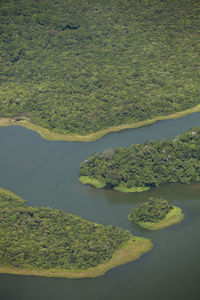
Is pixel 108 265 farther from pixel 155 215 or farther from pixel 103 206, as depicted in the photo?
pixel 103 206

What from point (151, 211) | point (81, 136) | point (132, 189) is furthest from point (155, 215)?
point (81, 136)

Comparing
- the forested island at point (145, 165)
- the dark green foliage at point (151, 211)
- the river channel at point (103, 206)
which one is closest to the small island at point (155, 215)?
the dark green foliage at point (151, 211)

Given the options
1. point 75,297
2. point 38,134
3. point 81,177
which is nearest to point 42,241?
point 75,297

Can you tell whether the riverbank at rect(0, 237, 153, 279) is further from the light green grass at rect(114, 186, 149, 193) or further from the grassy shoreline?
the grassy shoreline

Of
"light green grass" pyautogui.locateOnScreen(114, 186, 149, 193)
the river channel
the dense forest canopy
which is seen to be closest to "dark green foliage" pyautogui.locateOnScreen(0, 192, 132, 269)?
the river channel

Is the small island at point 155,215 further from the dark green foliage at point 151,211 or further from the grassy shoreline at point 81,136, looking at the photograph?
the grassy shoreline at point 81,136
